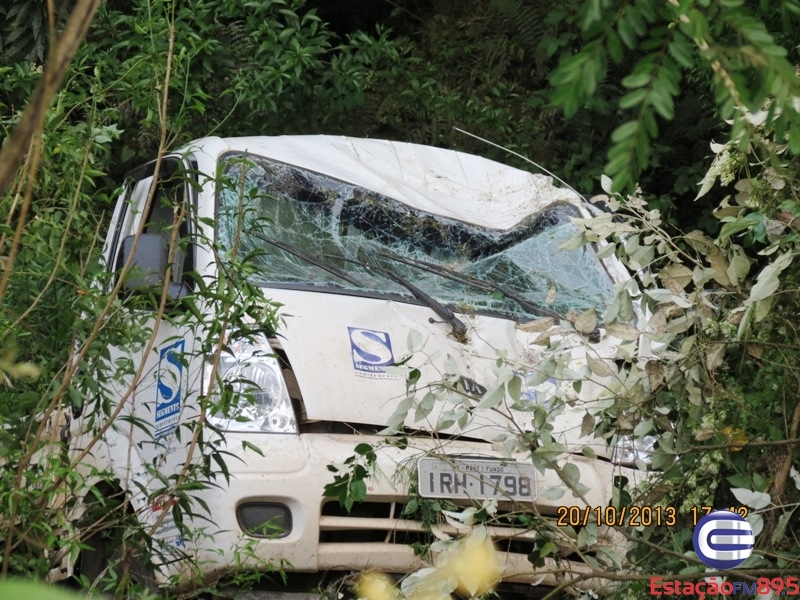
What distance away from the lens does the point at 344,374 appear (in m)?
4.05

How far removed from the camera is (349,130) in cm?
894

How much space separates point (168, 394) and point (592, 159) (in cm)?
543

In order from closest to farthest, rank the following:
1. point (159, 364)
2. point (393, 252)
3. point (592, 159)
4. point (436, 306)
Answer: point (159, 364) < point (436, 306) < point (393, 252) < point (592, 159)

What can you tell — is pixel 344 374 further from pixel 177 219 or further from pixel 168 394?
pixel 177 219

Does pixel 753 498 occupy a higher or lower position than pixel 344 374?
lower

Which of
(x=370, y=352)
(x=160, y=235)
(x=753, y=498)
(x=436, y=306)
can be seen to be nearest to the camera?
(x=753, y=498)

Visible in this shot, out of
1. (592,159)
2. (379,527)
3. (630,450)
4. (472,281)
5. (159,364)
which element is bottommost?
(379,527)

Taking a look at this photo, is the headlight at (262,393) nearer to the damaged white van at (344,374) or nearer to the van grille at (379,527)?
the damaged white van at (344,374)

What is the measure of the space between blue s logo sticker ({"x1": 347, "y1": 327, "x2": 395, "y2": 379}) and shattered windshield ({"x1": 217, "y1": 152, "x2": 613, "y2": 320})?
0.79 feet

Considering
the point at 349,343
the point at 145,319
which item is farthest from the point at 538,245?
the point at 145,319

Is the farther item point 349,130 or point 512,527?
point 349,130

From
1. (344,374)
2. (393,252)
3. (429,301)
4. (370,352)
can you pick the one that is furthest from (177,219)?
(393,252)

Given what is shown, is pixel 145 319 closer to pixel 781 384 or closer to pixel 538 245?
pixel 781 384

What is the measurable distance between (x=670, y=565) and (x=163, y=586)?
155 cm
